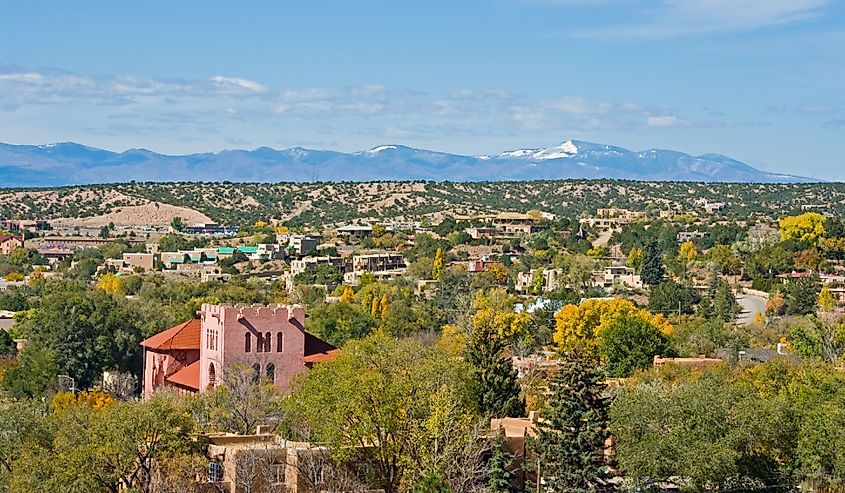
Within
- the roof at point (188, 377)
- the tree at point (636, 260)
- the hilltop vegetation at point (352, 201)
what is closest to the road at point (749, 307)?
the tree at point (636, 260)

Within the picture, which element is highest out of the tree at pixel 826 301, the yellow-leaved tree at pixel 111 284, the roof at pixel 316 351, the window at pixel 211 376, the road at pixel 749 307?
the roof at pixel 316 351

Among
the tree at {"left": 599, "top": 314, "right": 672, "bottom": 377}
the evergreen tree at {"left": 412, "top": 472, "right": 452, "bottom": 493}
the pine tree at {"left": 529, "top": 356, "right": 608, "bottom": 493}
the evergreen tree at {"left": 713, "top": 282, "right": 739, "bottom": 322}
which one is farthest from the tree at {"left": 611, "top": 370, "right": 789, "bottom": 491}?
the evergreen tree at {"left": 713, "top": 282, "right": 739, "bottom": 322}

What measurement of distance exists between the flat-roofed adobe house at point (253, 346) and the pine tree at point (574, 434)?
51.9ft

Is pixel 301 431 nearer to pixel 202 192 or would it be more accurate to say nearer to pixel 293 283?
pixel 293 283

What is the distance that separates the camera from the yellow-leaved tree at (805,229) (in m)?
112

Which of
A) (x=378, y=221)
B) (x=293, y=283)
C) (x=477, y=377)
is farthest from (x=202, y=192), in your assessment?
(x=477, y=377)

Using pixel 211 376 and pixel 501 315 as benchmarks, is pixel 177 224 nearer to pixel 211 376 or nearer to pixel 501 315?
pixel 501 315

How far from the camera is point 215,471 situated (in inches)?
1369

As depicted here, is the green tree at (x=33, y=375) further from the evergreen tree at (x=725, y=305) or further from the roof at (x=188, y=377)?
the evergreen tree at (x=725, y=305)

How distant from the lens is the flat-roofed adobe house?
53719 mm

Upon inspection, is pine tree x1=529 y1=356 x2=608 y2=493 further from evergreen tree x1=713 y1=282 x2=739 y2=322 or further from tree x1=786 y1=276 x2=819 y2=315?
tree x1=786 y1=276 x2=819 y2=315

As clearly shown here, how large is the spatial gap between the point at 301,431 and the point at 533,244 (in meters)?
93.5

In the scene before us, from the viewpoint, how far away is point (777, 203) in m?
177

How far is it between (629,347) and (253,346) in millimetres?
16059
